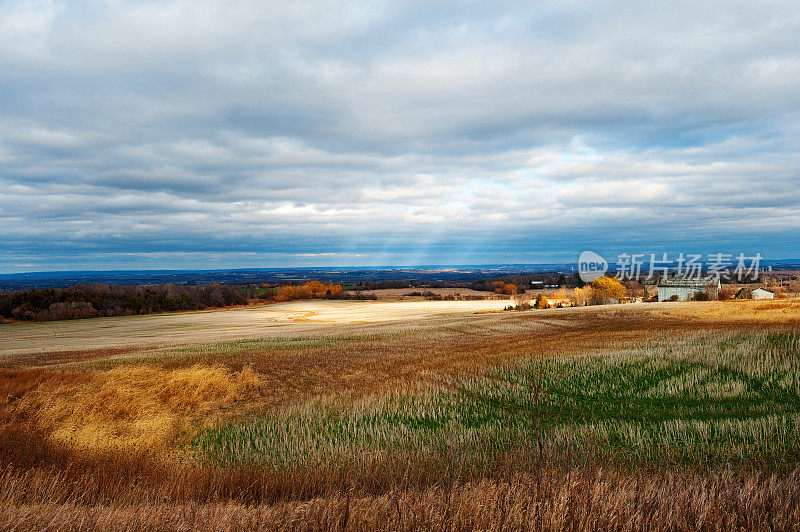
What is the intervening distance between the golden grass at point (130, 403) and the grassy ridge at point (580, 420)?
4.46 feet

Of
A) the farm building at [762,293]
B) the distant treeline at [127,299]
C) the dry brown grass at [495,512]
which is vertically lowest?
the distant treeline at [127,299]

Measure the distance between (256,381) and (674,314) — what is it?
119 feet

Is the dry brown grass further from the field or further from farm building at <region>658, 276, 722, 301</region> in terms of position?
farm building at <region>658, 276, 722, 301</region>

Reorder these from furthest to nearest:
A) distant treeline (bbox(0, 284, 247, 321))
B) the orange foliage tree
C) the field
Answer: the orange foliage tree, distant treeline (bbox(0, 284, 247, 321)), the field

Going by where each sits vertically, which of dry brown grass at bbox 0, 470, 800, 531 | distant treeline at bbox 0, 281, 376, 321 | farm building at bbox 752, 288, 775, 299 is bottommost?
distant treeline at bbox 0, 281, 376, 321

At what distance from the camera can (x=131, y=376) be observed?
15328 millimetres

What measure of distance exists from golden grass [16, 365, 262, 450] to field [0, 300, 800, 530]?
0.07 m

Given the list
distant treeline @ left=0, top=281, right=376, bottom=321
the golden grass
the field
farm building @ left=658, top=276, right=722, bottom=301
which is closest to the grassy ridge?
the field

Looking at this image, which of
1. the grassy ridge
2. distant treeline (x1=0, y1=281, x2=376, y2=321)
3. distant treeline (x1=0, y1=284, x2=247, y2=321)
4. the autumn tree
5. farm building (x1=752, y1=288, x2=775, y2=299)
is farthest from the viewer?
the autumn tree

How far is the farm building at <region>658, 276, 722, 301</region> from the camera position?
91.8 meters

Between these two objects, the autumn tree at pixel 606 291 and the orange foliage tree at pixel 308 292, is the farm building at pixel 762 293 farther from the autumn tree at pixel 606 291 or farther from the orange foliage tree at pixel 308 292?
the orange foliage tree at pixel 308 292

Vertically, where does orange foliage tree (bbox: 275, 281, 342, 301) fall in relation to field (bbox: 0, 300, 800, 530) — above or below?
below

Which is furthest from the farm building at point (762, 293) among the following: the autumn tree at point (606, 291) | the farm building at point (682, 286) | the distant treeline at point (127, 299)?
the distant treeline at point (127, 299)

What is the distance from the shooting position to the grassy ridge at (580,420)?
28.0 ft
